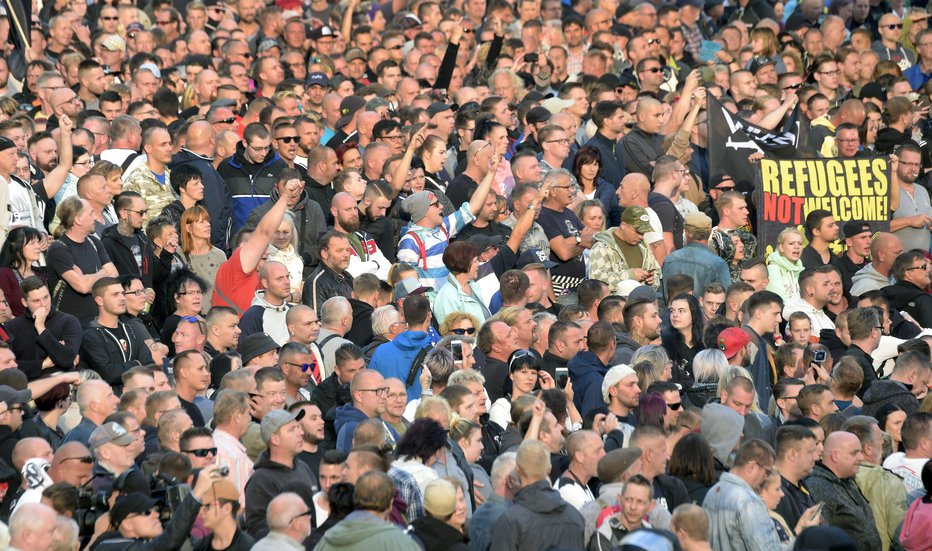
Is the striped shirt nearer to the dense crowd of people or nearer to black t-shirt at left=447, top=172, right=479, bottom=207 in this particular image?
the dense crowd of people

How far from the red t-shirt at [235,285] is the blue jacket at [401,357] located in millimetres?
1602

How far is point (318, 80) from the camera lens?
57.8 ft

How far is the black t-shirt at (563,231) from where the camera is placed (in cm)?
1423

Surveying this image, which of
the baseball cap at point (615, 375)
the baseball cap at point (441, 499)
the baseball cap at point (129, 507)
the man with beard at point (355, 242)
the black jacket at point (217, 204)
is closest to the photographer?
the baseball cap at point (129, 507)

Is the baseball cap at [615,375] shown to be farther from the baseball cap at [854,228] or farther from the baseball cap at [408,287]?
the baseball cap at [854,228]

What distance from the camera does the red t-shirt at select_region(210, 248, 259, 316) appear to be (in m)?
12.7

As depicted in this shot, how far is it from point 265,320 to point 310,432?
2409 millimetres

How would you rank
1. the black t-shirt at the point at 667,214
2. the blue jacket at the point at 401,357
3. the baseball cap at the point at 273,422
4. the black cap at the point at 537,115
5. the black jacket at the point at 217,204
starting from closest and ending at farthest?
1. the baseball cap at the point at 273,422
2. the blue jacket at the point at 401,357
3. the black jacket at the point at 217,204
4. the black t-shirt at the point at 667,214
5. the black cap at the point at 537,115

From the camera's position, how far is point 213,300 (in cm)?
1274

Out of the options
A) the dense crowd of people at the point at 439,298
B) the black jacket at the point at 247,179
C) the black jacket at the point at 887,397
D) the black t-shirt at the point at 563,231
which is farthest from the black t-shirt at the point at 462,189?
the black jacket at the point at 887,397

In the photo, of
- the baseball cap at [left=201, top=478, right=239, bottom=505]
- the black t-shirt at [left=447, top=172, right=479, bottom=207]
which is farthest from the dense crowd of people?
the black t-shirt at [left=447, top=172, right=479, bottom=207]

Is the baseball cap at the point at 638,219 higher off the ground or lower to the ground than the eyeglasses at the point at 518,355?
lower

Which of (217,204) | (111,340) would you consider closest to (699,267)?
(217,204)

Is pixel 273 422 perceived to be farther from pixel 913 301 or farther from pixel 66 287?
pixel 913 301
